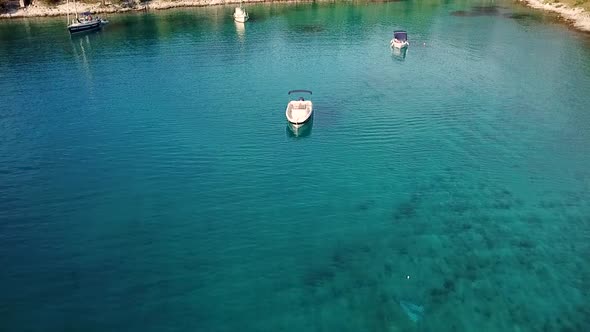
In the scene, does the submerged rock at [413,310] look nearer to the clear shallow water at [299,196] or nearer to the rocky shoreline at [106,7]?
the clear shallow water at [299,196]

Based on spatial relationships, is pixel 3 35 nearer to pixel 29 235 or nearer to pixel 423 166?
pixel 29 235

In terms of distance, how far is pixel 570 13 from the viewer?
125 metres

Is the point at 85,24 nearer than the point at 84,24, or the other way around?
the point at 84,24

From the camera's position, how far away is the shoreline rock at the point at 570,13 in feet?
368

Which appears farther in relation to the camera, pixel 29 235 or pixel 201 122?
pixel 201 122

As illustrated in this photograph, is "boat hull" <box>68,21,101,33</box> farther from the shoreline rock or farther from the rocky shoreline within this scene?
the shoreline rock

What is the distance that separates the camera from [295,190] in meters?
45.4

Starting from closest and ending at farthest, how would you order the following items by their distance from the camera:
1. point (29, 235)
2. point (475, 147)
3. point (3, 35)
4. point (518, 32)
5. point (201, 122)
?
1. point (29, 235)
2. point (475, 147)
3. point (201, 122)
4. point (518, 32)
5. point (3, 35)

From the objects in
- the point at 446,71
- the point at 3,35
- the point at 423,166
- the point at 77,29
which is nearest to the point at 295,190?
the point at 423,166

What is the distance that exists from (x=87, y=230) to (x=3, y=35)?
369ft

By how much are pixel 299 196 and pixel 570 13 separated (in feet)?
423

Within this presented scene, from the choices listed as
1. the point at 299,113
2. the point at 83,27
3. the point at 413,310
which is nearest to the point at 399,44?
the point at 299,113

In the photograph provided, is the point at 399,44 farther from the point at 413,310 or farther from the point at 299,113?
the point at 413,310

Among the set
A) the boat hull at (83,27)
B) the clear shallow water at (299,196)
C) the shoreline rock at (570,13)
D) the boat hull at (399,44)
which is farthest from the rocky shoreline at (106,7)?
the shoreline rock at (570,13)
